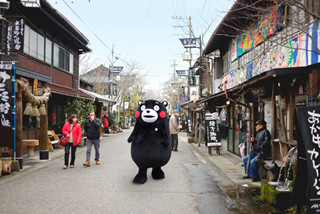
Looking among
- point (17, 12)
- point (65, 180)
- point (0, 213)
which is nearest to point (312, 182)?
point (0, 213)

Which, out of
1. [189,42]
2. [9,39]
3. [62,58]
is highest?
[189,42]

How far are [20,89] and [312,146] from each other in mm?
8839

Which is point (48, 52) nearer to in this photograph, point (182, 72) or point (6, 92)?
point (6, 92)

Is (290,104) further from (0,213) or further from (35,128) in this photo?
(35,128)

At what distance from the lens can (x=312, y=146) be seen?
166 inches

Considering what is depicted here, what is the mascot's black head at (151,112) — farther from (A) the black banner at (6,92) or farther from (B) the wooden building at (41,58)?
(B) the wooden building at (41,58)

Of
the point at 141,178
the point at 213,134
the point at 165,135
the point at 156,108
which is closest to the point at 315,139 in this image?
the point at 165,135

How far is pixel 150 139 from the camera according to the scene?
7961 millimetres

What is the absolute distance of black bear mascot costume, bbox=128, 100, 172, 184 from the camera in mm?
7836

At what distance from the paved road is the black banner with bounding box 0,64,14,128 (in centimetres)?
187

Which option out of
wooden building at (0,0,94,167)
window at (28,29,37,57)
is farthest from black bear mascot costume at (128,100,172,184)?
Result: window at (28,29,37,57)

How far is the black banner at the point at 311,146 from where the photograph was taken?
410 centimetres

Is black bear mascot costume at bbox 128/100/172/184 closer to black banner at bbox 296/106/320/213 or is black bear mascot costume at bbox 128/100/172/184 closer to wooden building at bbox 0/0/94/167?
black banner at bbox 296/106/320/213

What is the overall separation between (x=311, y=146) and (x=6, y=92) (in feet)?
27.0
